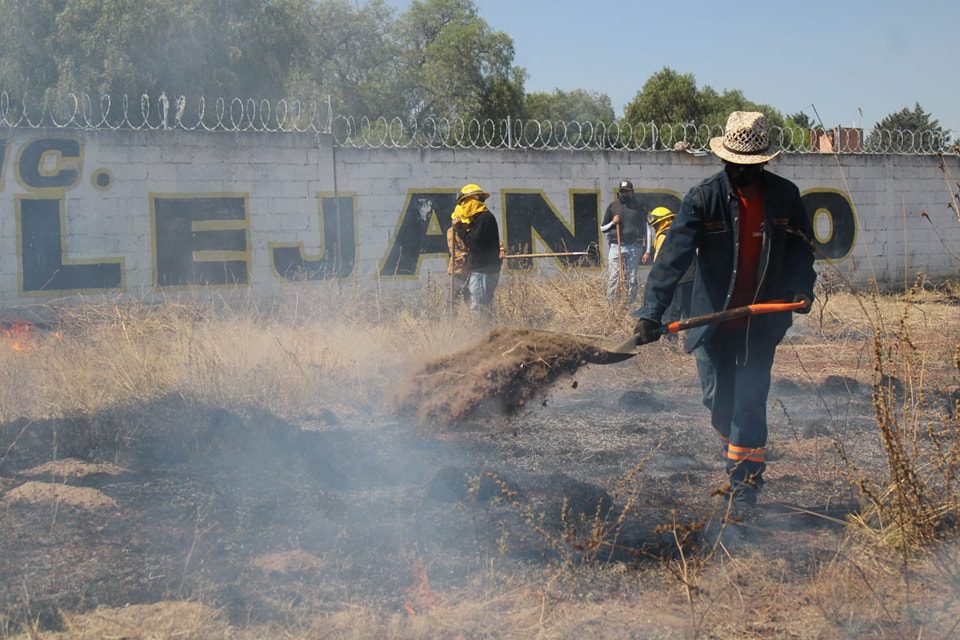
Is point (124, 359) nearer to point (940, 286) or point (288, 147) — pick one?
point (288, 147)

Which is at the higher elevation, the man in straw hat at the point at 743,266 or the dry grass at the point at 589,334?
the man in straw hat at the point at 743,266

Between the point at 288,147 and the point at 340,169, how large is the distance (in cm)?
67

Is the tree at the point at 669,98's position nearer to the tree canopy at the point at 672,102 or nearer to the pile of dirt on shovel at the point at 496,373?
the tree canopy at the point at 672,102

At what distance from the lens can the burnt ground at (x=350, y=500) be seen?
3.56 m

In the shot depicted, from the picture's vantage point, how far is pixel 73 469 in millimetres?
5000

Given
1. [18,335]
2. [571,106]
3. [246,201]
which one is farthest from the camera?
[571,106]

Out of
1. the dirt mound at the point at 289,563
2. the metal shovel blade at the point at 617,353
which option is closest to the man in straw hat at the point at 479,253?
the metal shovel blade at the point at 617,353

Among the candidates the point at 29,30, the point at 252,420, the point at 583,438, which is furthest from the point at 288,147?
the point at 29,30

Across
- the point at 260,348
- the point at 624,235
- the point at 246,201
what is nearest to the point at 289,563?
the point at 260,348

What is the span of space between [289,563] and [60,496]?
54.6 inches

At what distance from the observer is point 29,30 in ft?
75.2

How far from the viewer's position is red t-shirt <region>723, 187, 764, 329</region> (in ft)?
13.6

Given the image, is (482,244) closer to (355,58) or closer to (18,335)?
(18,335)

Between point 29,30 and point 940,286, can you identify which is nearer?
point 940,286
